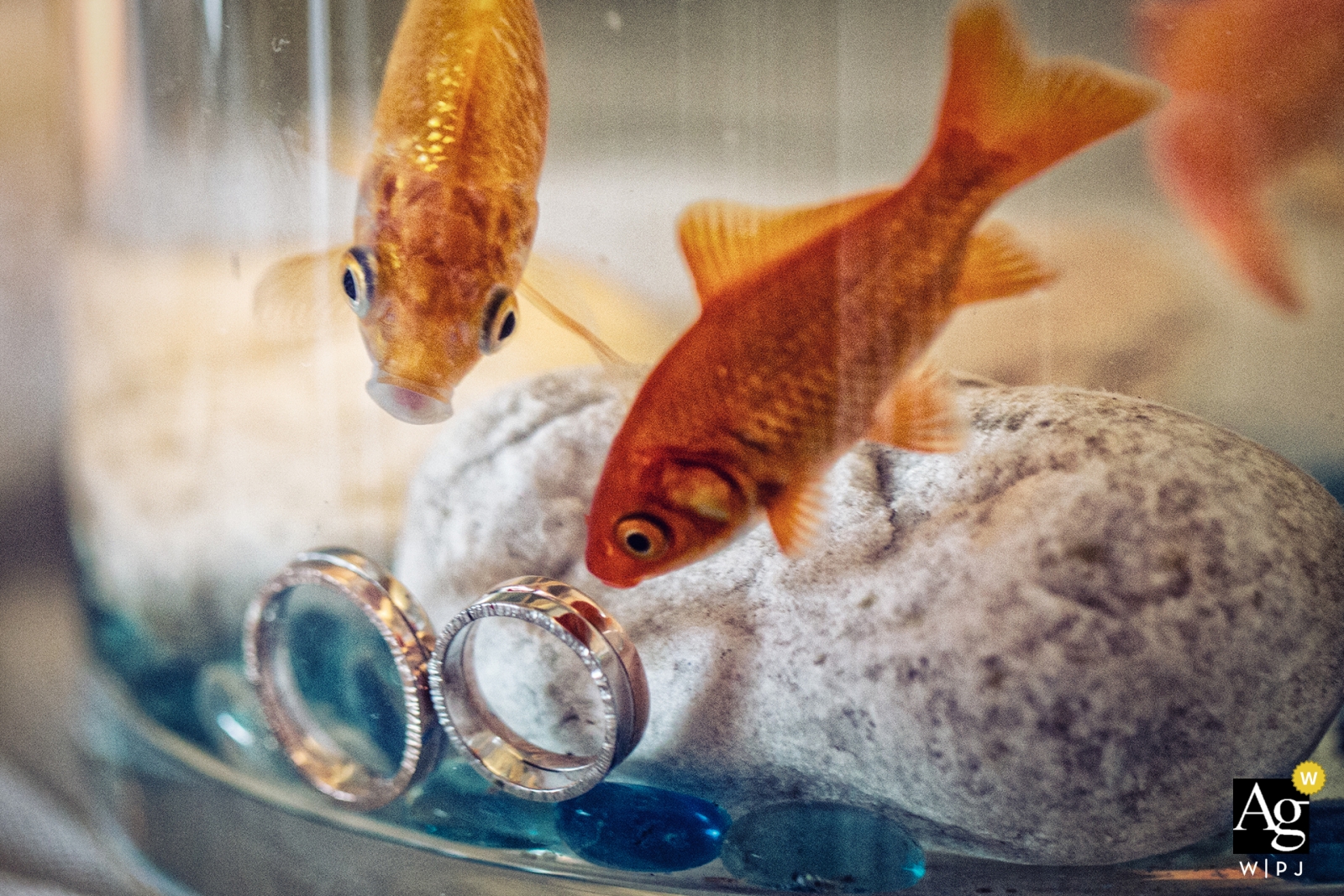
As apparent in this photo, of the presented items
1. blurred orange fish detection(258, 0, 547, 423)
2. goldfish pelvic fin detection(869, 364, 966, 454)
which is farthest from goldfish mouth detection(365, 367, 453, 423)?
goldfish pelvic fin detection(869, 364, 966, 454)

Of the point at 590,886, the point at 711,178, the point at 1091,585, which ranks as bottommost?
the point at 590,886

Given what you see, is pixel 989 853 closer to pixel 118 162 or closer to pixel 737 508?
pixel 737 508

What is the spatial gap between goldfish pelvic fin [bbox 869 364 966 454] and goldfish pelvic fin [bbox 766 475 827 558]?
20 millimetres

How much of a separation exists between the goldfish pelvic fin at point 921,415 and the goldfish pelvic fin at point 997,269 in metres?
0.02

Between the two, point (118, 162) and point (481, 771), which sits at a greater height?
point (118, 162)

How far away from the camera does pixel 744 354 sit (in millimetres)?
269

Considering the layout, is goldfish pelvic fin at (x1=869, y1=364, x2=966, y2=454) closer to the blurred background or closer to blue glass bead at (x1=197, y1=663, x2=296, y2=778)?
blue glass bead at (x1=197, y1=663, x2=296, y2=778)

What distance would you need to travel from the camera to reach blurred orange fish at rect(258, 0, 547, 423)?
0.28 metres

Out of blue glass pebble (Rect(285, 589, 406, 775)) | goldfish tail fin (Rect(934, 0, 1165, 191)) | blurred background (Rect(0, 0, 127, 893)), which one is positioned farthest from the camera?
blurred background (Rect(0, 0, 127, 893))

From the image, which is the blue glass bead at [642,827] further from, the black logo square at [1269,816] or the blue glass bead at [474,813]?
the black logo square at [1269,816]

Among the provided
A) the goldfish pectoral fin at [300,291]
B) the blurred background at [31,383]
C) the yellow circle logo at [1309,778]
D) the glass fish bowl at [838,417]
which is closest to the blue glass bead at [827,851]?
the glass fish bowl at [838,417]

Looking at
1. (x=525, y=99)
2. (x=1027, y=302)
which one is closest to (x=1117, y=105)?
(x=1027, y=302)

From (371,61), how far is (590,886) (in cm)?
26

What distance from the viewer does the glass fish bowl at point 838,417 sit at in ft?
0.88
